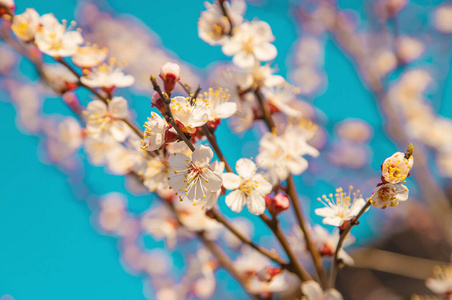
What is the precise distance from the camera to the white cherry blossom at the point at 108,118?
1.25 meters

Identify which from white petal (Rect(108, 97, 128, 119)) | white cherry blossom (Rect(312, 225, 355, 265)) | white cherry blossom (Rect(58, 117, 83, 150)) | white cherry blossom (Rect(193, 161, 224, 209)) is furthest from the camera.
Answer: white cherry blossom (Rect(58, 117, 83, 150))

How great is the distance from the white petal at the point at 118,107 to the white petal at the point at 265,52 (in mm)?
587

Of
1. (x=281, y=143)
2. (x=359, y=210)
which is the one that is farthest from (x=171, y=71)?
(x=359, y=210)

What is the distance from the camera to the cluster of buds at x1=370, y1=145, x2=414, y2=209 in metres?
0.91

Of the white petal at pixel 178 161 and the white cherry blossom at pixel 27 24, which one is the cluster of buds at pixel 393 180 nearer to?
the white petal at pixel 178 161

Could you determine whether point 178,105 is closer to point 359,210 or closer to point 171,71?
point 171,71

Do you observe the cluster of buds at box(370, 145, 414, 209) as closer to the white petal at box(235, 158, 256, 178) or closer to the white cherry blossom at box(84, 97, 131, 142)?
the white petal at box(235, 158, 256, 178)

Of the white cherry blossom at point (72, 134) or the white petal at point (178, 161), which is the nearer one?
the white petal at point (178, 161)

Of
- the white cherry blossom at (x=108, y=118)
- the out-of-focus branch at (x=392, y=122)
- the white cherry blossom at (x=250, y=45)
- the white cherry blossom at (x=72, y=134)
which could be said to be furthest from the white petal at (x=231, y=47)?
the out-of-focus branch at (x=392, y=122)

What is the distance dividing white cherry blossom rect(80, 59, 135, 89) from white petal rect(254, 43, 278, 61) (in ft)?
1.71

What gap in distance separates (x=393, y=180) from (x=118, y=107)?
0.91 m

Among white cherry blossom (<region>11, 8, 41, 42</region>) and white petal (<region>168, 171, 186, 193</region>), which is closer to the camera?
white petal (<region>168, 171, 186, 193</region>)

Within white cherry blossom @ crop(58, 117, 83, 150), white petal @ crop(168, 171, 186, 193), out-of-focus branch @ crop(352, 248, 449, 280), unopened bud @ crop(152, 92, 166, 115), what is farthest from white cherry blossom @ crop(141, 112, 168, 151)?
out-of-focus branch @ crop(352, 248, 449, 280)

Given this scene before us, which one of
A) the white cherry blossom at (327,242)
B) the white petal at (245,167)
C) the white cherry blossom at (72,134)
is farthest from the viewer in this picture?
the white cherry blossom at (72,134)
